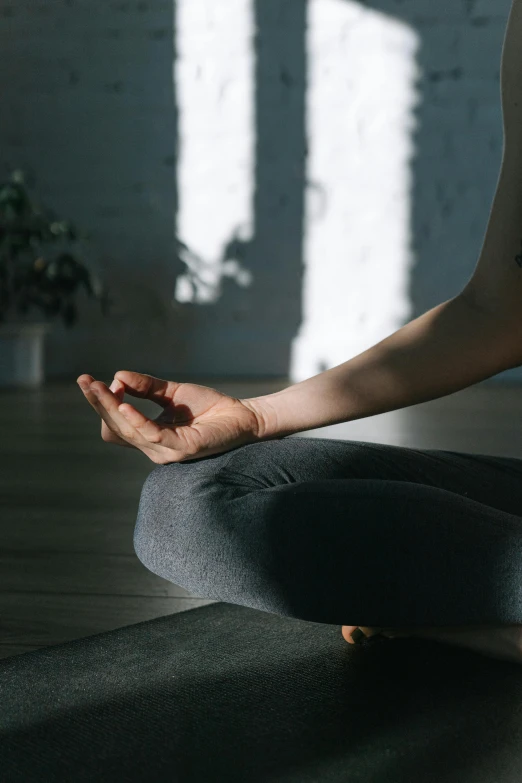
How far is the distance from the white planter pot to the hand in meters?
3.93

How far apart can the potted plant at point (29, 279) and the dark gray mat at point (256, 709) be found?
3.87 metres

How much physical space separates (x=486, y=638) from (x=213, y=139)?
4.69 meters

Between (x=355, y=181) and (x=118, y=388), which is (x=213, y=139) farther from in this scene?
(x=118, y=388)

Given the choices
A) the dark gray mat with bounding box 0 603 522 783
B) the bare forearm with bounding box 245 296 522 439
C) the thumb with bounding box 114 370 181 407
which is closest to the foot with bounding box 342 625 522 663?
the dark gray mat with bounding box 0 603 522 783

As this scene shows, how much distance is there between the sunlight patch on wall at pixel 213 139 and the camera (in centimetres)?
537

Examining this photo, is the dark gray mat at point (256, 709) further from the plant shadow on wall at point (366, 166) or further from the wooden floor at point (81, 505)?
the plant shadow on wall at point (366, 166)

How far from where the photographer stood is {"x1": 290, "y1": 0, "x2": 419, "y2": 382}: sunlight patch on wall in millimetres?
5223

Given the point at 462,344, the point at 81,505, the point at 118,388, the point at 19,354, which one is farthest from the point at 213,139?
the point at 118,388

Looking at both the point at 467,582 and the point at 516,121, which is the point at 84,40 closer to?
the point at 516,121

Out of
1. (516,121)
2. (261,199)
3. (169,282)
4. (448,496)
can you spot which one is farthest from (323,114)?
(448,496)

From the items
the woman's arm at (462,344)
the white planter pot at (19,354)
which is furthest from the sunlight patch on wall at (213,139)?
the woman's arm at (462,344)

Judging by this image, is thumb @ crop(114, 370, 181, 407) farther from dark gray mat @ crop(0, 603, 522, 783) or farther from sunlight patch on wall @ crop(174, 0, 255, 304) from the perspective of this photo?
sunlight patch on wall @ crop(174, 0, 255, 304)

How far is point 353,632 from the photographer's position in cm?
117

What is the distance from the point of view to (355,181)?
17.4ft
